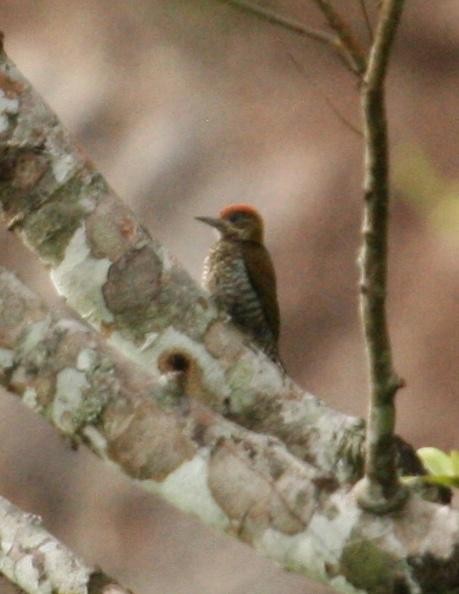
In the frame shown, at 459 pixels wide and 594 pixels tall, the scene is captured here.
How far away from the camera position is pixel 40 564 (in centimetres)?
277

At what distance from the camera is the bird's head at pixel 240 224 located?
4602mm

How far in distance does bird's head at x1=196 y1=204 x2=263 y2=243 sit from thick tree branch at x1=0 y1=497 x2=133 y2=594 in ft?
6.05

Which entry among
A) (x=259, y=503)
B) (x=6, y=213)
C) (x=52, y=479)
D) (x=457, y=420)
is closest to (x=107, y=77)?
(x=52, y=479)

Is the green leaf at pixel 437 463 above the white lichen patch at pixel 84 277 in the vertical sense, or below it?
below

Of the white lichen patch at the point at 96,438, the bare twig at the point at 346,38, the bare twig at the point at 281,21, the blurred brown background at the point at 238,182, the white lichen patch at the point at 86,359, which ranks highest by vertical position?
the bare twig at the point at 281,21

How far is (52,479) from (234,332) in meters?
3.75

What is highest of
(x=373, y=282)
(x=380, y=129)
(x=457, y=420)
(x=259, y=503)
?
(x=380, y=129)

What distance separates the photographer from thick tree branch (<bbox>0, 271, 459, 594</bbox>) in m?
2.34

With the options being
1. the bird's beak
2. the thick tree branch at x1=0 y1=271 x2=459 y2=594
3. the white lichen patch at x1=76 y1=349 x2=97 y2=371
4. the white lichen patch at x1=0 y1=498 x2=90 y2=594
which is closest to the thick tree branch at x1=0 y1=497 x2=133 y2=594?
the white lichen patch at x1=0 y1=498 x2=90 y2=594

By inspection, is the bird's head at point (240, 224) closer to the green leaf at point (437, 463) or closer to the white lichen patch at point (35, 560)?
the white lichen patch at point (35, 560)

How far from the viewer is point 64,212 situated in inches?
120

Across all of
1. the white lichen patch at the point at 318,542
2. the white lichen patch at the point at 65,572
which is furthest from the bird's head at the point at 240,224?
the white lichen patch at the point at 318,542

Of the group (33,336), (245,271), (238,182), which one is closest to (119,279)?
(33,336)

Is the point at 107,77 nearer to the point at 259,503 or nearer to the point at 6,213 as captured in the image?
the point at 6,213
